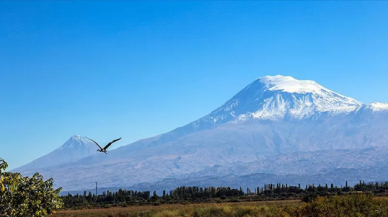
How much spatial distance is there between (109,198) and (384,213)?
316ft

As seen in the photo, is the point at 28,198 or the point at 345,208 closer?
the point at 28,198

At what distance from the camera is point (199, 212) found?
4509cm

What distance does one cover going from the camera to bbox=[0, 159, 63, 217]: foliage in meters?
22.3

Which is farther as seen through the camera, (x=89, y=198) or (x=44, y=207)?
(x=89, y=198)

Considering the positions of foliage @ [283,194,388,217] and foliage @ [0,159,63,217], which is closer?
foliage @ [0,159,63,217]

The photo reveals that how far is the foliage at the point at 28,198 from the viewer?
22.3m

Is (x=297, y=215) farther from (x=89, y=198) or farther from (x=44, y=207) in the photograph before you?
(x=89, y=198)

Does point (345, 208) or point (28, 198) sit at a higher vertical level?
point (28, 198)

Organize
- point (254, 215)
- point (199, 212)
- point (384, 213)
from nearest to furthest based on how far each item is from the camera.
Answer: point (384, 213) < point (254, 215) < point (199, 212)

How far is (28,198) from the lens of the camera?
2292cm

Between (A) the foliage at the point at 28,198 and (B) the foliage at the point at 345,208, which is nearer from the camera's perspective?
(A) the foliage at the point at 28,198

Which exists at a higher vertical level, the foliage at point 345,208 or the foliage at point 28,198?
the foliage at point 28,198

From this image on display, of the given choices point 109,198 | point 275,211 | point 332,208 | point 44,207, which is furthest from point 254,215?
point 109,198

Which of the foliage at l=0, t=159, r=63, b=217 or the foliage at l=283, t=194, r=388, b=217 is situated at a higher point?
the foliage at l=0, t=159, r=63, b=217
